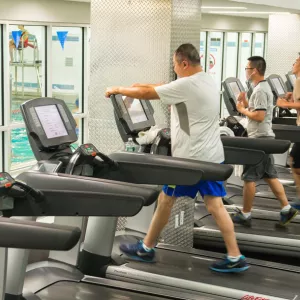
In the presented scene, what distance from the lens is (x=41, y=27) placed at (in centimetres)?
789

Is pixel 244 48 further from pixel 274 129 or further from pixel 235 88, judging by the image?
pixel 274 129

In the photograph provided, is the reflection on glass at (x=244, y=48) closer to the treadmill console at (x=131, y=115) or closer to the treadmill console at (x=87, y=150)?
the treadmill console at (x=131, y=115)

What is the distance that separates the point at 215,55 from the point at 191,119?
7.59 m

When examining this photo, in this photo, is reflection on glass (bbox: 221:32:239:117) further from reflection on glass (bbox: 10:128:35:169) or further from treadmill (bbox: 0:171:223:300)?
treadmill (bbox: 0:171:223:300)

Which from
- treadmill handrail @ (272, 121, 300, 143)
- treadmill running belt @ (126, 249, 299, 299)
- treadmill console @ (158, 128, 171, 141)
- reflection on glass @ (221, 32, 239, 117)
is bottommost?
treadmill running belt @ (126, 249, 299, 299)

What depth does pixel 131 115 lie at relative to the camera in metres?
4.84

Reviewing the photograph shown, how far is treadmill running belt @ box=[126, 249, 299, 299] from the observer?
4.64 metres

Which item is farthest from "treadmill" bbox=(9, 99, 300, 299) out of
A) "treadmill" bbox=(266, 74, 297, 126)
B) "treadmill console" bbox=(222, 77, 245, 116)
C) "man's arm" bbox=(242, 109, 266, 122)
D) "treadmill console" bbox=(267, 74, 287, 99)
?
"treadmill console" bbox=(267, 74, 287, 99)

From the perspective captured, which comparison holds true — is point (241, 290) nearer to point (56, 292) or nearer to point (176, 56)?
point (56, 292)

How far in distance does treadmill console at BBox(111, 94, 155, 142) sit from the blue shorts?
460mm

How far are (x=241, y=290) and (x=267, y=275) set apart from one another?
1.53 ft

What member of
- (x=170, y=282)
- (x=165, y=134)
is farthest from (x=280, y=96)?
(x=170, y=282)

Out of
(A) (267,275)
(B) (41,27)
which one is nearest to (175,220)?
(A) (267,275)

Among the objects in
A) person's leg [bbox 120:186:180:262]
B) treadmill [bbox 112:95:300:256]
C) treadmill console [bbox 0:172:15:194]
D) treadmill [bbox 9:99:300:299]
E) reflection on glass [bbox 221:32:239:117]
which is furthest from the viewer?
reflection on glass [bbox 221:32:239:117]
